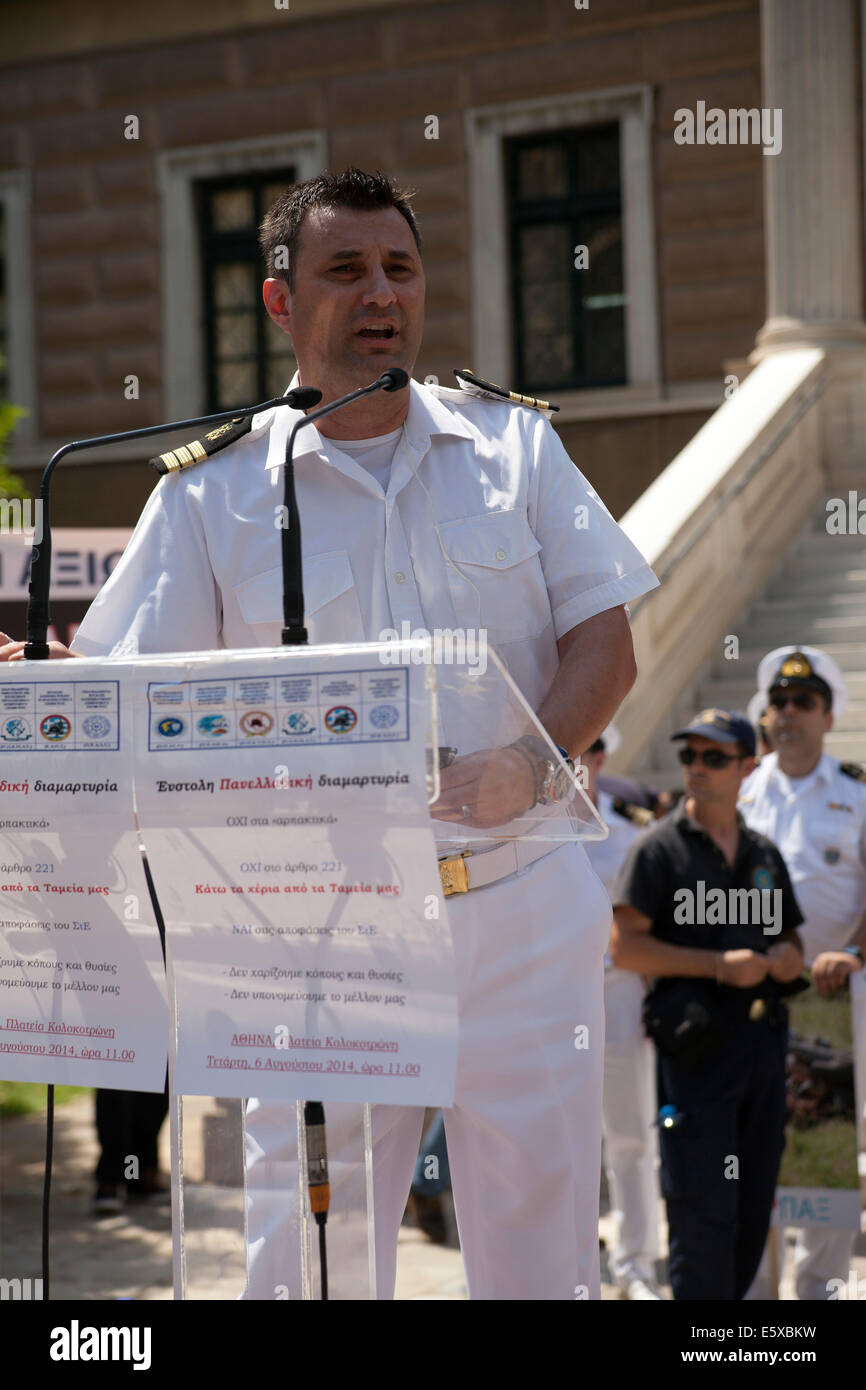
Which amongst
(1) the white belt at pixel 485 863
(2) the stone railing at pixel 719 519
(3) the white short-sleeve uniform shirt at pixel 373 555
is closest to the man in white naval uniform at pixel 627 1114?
(2) the stone railing at pixel 719 519

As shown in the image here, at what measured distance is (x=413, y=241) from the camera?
9.30 feet

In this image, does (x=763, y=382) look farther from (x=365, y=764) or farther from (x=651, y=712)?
(x=365, y=764)

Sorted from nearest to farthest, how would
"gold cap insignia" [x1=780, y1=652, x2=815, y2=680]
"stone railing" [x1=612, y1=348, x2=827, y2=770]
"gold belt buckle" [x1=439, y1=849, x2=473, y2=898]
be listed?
1. "gold belt buckle" [x1=439, y1=849, x2=473, y2=898]
2. "gold cap insignia" [x1=780, y1=652, x2=815, y2=680]
3. "stone railing" [x1=612, y1=348, x2=827, y2=770]

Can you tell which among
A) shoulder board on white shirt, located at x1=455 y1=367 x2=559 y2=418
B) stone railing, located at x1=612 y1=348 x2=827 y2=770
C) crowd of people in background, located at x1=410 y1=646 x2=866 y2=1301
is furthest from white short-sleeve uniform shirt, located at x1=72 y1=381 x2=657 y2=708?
stone railing, located at x1=612 y1=348 x2=827 y2=770

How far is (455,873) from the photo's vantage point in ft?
8.49

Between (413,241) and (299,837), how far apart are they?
116 cm

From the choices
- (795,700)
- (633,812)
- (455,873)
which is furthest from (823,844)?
(455,873)

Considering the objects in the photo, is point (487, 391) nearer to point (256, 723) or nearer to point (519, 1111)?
point (256, 723)

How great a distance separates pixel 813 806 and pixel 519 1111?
3639 millimetres

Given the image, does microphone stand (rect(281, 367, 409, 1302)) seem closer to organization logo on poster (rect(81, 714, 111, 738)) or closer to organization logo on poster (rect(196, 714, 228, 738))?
organization logo on poster (rect(196, 714, 228, 738))

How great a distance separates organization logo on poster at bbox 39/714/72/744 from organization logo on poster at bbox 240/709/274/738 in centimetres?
27

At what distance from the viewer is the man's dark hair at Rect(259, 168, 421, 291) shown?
2787 millimetres

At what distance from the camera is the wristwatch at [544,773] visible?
7.54 feet

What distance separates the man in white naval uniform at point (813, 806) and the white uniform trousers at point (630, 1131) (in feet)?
1.70
